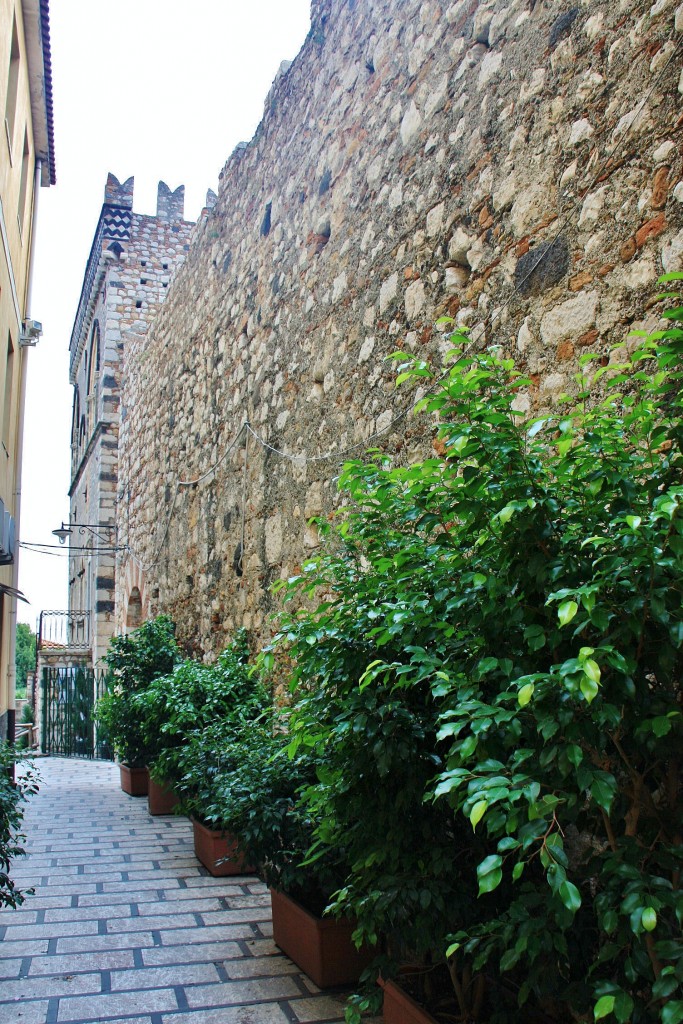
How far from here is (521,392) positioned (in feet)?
9.47

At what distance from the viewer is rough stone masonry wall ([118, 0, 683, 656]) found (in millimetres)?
2561

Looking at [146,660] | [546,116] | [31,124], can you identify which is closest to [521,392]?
[546,116]

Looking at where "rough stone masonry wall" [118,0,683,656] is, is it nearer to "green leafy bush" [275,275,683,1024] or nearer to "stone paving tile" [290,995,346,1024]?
"green leafy bush" [275,275,683,1024]

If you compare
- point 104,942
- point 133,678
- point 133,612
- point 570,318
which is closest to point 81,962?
point 104,942

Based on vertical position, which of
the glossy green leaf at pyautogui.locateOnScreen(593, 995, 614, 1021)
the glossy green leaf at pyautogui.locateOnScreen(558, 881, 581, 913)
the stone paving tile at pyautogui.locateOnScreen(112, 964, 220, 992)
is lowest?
the stone paving tile at pyautogui.locateOnScreen(112, 964, 220, 992)

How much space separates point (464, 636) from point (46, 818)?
19.9 feet

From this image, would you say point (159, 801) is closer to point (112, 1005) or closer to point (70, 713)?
point (112, 1005)

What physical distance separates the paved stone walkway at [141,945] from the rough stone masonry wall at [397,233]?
170 cm

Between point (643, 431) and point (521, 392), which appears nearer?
point (643, 431)

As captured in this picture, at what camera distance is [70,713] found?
1375 cm

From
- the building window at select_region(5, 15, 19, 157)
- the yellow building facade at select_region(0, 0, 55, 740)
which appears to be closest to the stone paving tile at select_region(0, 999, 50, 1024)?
the yellow building facade at select_region(0, 0, 55, 740)

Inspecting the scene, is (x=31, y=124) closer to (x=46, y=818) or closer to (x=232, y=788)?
(x=46, y=818)

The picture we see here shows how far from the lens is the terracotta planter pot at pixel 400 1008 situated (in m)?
2.29

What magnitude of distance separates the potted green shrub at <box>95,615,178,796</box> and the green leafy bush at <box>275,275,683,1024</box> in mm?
5193
